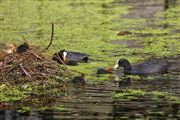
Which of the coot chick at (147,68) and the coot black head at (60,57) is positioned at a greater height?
the coot black head at (60,57)

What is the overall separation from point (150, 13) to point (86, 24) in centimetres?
386

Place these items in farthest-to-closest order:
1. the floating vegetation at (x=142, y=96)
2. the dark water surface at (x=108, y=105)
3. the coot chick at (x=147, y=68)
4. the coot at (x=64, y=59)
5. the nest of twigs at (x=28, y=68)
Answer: the coot at (x=64, y=59) < the coot chick at (x=147, y=68) < the nest of twigs at (x=28, y=68) < the floating vegetation at (x=142, y=96) < the dark water surface at (x=108, y=105)

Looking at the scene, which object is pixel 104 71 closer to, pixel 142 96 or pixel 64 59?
pixel 64 59

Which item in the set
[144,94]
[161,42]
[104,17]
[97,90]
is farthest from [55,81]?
[104,17]

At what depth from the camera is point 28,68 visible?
43.1ft

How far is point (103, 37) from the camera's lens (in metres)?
19.8

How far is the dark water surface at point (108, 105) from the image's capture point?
10.4 m

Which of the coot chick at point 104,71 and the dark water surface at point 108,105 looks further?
the coot chick at point 104,71

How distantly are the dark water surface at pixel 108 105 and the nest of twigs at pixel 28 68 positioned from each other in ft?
2.82

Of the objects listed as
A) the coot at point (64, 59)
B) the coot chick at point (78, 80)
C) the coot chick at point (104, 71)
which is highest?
the coot at point (64, 59)

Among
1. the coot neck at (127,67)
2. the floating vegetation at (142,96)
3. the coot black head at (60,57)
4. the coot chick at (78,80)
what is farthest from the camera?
the coot black head at (60,57)

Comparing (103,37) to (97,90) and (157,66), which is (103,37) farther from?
(97,90)

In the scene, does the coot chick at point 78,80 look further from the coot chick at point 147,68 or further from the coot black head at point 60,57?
the coot chick at point 147,68

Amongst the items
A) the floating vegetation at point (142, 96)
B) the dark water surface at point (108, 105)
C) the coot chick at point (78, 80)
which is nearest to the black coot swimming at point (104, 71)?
the dark water surface at point (108, 105)
